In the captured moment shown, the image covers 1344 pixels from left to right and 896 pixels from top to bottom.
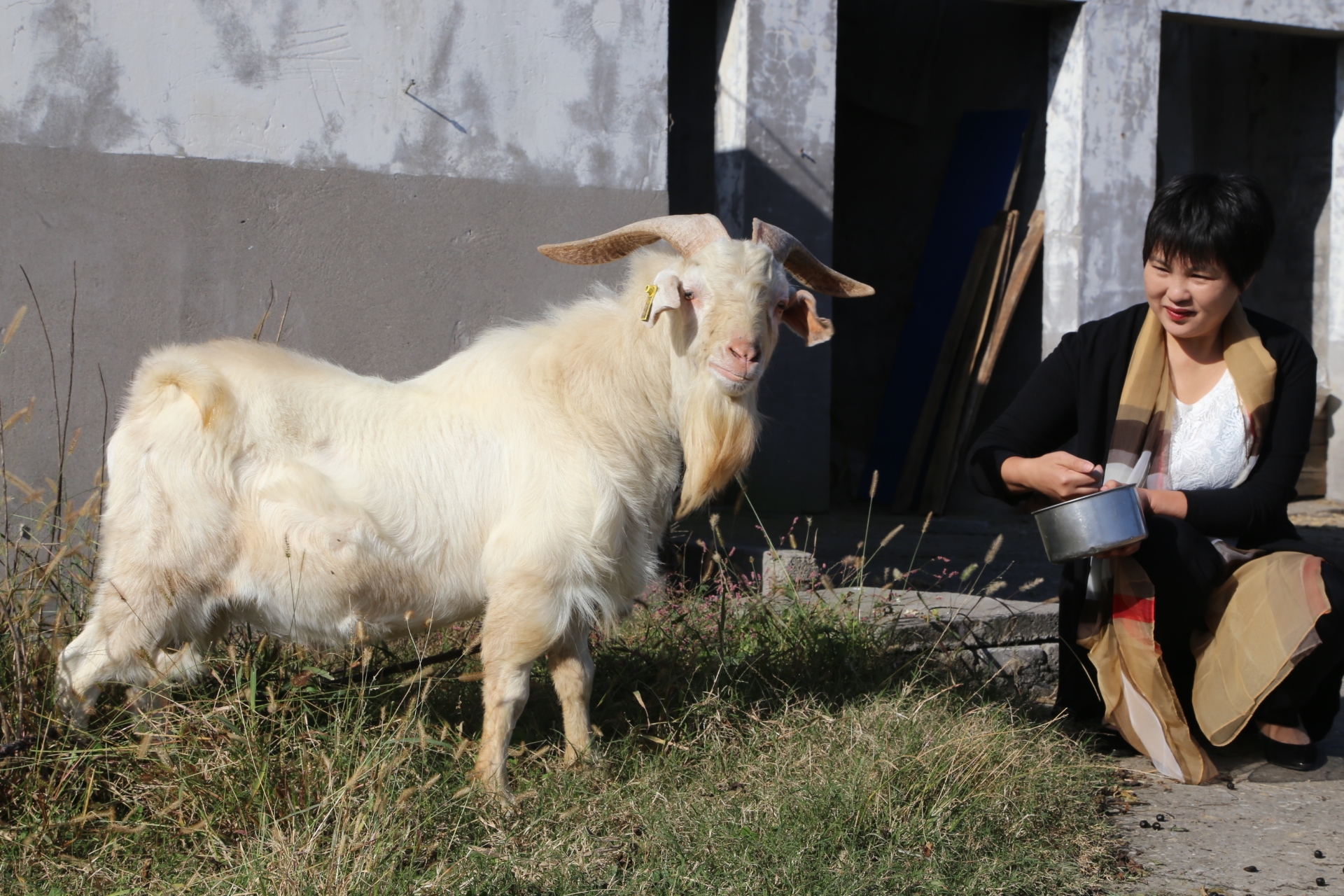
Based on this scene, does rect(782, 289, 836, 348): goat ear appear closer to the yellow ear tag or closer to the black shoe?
the yellow ear tag

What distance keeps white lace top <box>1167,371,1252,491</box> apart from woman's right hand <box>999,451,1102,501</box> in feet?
1.42

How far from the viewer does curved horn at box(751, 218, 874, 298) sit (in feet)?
11.1

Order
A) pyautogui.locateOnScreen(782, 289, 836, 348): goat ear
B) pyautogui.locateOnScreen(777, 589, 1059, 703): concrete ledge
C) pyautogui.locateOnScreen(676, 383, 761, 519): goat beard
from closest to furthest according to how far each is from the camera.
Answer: pyautogui.locateOnScreen(676, 383, 761, 519): goat beard → pyautogui.locateOnScreen(782, 289, 836, 348): goat ear → pyautogui.locateOnScreen(777, 589, 1059, 703): concrete ledge

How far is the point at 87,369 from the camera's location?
4.72 m

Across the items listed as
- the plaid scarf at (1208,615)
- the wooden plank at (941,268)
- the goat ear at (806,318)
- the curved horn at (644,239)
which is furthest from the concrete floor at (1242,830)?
the wooden plank at (941,268)

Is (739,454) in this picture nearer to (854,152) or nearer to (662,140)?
(662,140)

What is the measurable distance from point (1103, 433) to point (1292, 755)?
1.18m

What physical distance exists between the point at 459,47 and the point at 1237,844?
14.8 feet

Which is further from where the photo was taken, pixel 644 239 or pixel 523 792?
pixel 644 239

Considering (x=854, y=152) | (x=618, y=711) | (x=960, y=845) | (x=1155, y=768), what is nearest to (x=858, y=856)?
(x=960, y=845)

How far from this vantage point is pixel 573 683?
10.6 ft

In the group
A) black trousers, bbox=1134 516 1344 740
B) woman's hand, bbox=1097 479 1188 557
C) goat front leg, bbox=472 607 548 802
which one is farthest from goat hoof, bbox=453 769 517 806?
black trousers, bbox=1134 516 1344 740

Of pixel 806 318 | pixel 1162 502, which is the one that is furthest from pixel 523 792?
pixel 1162 502

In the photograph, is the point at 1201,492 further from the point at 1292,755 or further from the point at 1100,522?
the point at 1292,755
